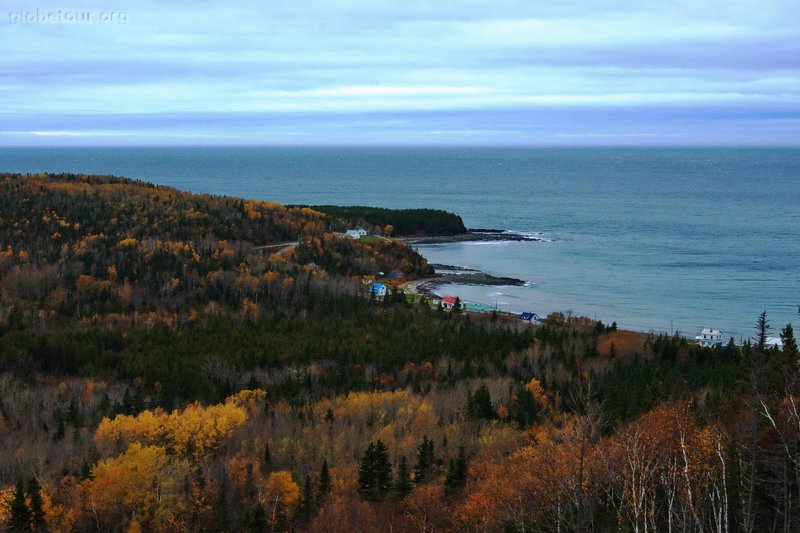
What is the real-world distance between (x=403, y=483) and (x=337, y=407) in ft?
50.2

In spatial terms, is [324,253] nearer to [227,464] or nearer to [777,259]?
[777,259]

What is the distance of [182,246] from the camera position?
10662 cm

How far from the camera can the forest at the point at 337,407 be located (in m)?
28.6

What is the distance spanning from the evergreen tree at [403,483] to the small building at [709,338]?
38913 mm

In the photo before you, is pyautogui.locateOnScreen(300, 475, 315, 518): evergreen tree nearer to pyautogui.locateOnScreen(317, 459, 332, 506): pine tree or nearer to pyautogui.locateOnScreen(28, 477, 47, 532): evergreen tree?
pyautogui.locateOnScreen(317, 459, 332, 506): pine tree

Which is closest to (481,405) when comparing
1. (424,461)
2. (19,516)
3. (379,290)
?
(424,461)

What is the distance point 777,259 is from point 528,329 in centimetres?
5620

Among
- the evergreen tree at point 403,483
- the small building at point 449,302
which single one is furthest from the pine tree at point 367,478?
the small building at point 449,302

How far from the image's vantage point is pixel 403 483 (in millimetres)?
39312

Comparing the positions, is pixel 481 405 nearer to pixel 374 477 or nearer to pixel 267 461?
pixel 374 477

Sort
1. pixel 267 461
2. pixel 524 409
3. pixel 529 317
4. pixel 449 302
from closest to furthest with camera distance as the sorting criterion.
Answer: pixel 267 461 < pixel 524 409 < pixel 529 317 < pixel 449 302

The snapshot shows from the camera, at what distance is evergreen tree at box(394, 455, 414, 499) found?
39094 millimetres

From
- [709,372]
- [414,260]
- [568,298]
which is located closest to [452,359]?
[709,372]

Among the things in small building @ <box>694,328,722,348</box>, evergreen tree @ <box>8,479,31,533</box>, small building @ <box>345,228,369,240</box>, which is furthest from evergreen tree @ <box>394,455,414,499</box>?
small building @ <box>345,228,369,240</box>
